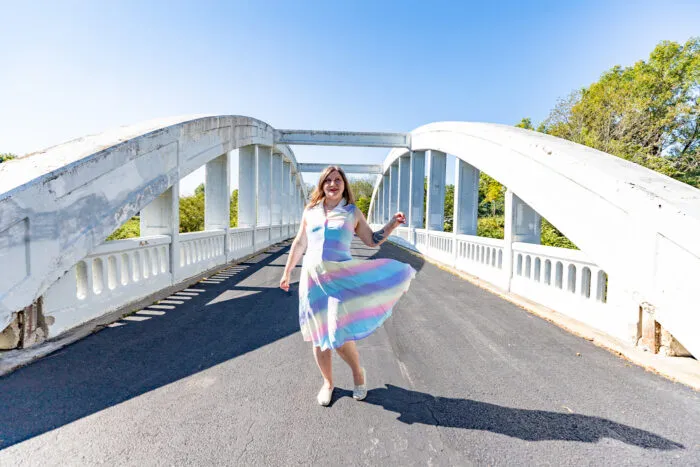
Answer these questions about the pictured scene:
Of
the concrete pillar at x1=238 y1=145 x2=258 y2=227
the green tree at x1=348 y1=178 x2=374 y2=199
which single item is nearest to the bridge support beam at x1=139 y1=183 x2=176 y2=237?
the concrete pillar at x1=238 y1=145 x2=258 y2=227

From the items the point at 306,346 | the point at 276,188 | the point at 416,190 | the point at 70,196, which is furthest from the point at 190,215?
the point at 306,346

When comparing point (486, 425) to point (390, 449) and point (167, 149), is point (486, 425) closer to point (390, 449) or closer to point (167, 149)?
point (390, 449)

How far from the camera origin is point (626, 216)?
11.8ft

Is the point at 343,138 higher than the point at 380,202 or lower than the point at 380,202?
higher

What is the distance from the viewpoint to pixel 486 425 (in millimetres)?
2105

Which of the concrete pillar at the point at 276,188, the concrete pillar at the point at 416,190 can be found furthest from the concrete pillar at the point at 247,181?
Answer: the concrete pillar at the point at 416,190

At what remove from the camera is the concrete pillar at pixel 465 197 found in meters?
9.36

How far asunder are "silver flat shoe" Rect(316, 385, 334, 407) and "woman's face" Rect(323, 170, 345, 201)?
4.33ft

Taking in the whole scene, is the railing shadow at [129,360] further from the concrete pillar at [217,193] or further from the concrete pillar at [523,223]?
the concrete pillar at [217,193]

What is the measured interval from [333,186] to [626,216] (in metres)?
3.21

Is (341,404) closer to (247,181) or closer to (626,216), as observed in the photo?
(626,216)

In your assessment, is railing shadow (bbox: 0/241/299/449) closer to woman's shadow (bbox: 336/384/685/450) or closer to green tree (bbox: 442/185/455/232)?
woman's shadow (bbox: 336/384/685/450)

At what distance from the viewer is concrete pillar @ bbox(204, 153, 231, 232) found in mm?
9047

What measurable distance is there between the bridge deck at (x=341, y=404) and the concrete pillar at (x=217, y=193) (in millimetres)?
5523
